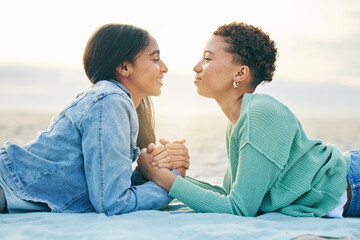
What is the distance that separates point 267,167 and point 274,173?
0.09 meters

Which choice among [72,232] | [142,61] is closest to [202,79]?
[142,61]

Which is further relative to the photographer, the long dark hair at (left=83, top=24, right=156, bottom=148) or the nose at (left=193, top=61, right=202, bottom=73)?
the nose at (left=193, top=61, right=202, bottom=73)

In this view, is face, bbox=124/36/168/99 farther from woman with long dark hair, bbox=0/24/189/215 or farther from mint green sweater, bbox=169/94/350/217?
mint green sweater, bbox=169/94/350/217

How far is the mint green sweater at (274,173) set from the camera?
254 centimetres

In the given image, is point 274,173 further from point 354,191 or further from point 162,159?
point 162,159

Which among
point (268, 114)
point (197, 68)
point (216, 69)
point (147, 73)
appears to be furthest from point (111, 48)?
point (268, 114)

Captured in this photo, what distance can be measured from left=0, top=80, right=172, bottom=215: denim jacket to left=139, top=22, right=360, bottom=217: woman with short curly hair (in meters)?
0.38

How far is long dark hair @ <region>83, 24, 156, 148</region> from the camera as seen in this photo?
304 cm

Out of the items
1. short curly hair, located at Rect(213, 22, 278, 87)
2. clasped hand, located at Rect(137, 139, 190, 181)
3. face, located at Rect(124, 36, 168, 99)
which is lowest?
clasped hand, located at Rect(137, 139, 190, 181)

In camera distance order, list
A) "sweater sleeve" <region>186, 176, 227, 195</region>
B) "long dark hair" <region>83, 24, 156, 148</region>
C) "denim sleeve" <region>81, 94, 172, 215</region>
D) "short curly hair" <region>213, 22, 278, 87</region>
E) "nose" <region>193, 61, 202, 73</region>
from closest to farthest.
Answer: "denim sleeve" <region>81, 94, 172, 215</region>
"long dark hair" <region>83, 24, 156, 148</region>
"short curly hair" <region>213, 22, 278, 87</region>
"nose" <region>193, 61, 202, 73</region>
"sweater sleeve" <region>186, 176, 227, 195</region>

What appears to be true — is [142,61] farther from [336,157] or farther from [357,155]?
[357,155]

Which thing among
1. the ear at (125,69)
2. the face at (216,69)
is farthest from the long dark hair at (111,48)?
the face at (216,69)

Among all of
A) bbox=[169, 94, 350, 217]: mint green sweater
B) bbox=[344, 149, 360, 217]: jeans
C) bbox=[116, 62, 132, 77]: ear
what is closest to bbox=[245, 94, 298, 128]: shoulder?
bbox=[169, 94, 350, 217]: mint green sweater

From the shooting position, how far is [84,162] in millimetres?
2551
